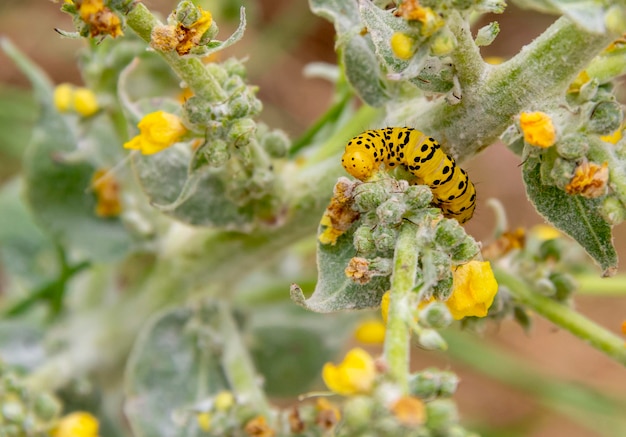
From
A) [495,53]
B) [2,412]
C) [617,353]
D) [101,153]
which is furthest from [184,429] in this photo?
[495,53]

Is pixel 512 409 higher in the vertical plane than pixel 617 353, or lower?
lower

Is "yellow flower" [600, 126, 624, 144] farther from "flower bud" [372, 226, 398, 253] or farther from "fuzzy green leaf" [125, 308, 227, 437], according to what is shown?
"fuzzy green leaf" [125, 308, 227, 437]

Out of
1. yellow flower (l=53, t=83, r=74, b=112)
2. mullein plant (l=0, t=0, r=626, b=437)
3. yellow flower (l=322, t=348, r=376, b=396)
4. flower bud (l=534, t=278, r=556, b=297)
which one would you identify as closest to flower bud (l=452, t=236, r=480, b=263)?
mullein plant (l=0, t=0, r=626, b=437)

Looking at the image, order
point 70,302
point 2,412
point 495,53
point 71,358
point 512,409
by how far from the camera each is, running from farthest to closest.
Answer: point 495,53 → point 512,409 → point 70,302 → point 71,358 → point 2,412

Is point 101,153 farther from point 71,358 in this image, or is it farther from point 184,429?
point 184,429

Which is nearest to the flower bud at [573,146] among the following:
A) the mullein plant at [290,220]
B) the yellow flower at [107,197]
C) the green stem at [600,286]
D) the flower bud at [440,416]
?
the mullein plant at [290,220]

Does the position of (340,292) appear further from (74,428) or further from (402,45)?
(74,428)
